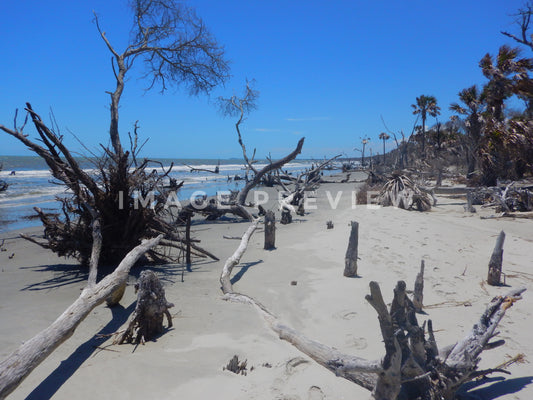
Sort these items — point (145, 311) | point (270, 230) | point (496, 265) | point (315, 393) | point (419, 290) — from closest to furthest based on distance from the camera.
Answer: point (315, 393) → point (145, 311) → point (419, 290) → point (496, 265) → point (270, 230)

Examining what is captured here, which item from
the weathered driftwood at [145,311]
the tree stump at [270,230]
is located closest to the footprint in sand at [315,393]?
the weathered driftwood at [145,311]

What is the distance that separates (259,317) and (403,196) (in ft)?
36.0

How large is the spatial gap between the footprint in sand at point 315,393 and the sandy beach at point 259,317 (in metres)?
0.01

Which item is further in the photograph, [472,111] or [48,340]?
[472,111]

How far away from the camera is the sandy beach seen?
279cm

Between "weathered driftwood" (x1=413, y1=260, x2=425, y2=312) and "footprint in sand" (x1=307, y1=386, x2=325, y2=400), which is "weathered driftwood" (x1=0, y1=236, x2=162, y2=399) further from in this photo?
"weathered driftwood" (x1=413, y1=260, x2=425, y2=312)

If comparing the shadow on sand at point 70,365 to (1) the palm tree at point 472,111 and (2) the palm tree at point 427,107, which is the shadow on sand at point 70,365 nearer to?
(1) the palm tree at point 472,111

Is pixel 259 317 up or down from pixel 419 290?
down

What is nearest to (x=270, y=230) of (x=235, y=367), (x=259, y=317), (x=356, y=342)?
(x=259, y=317)

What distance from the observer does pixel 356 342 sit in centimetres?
366

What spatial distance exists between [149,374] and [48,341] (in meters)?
0.83

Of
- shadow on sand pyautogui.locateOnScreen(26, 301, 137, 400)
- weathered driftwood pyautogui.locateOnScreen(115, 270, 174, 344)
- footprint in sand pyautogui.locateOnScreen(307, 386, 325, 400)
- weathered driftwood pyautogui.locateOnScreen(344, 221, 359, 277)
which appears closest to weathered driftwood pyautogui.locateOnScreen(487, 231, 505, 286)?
weathered driftwood pyautogui.locateOnScreen(344, 221, 359, 277)

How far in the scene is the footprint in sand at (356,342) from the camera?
11.7 ft

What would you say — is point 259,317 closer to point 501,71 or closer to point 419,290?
point 419,290
